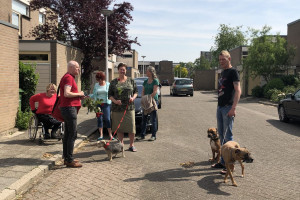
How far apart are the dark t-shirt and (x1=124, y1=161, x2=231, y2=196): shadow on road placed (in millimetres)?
1202

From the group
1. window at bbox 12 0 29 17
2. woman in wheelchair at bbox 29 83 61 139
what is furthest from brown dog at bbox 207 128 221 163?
window at bbox 12 0 29 17

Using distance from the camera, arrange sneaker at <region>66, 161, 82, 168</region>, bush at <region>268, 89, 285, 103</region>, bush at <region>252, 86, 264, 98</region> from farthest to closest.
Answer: bush at <region>252, 86, 264, 98</region> < bush at <region>268, 89, 285, 103</region> < sneaker at <region>66, 161, 82, 168</region>

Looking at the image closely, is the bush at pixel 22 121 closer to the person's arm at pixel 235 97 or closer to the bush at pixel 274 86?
the person's arm at pixel 235 97

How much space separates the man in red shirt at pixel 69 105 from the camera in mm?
5309

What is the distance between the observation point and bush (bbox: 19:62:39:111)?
9642 mm

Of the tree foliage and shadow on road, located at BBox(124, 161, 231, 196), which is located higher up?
the tree foliage

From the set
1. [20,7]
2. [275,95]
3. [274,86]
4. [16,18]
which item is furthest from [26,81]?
[274,86]

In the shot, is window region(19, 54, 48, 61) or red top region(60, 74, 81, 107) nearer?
red top region(60, 74, 81, 107)

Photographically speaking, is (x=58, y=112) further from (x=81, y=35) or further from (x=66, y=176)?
(x=81, y=35)

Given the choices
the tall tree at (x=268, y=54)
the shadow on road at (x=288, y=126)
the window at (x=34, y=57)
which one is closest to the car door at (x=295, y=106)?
the shadow on road at (x=288, y=126)

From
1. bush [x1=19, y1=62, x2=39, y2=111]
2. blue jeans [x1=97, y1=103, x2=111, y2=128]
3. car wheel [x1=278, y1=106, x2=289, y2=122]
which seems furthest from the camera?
car wheel [x1=278, y1=106, x2=289, y2=122]

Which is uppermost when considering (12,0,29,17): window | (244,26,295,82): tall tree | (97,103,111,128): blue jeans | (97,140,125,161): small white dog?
(12,0,29,17): window

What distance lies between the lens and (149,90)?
7.66 m

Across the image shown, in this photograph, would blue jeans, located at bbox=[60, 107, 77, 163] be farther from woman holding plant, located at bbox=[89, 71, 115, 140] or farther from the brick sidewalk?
woman holding plant, located at bbox=[89, 71, 115, 140]
